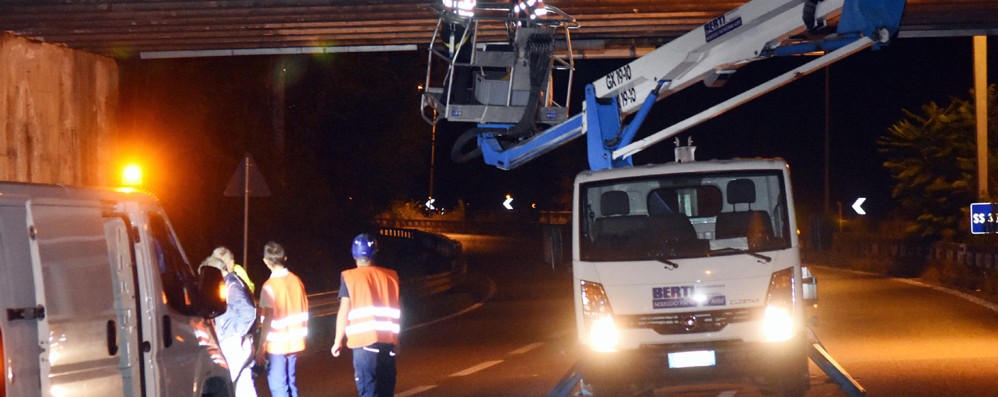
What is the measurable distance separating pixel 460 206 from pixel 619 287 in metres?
86.1

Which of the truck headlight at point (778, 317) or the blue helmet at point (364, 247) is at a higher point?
the blue helmet at point (364, 247)

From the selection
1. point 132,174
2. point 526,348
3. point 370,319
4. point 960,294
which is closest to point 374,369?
point 370,319

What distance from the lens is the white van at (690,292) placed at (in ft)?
35.7

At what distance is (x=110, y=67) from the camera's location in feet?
61.3

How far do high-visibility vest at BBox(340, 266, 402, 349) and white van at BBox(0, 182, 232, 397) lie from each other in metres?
2.08

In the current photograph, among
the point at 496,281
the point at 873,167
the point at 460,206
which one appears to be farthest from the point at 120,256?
the point at 460,206

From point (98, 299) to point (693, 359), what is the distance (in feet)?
19.9

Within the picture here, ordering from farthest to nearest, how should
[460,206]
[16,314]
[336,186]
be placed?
[460,206]
[336,186]
[16,314]

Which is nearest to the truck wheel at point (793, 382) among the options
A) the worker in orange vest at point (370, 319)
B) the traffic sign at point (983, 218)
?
the worker in orange vest at point (370, 319)

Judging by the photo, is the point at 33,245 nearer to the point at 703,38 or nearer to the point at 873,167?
the point at 703,38

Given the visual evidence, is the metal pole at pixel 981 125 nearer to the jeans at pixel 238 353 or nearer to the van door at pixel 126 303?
the jeans at pixel 238 353

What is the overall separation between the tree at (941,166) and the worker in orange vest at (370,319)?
26912mm

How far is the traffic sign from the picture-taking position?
88.8 feet

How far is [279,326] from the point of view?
1034 centimetres
